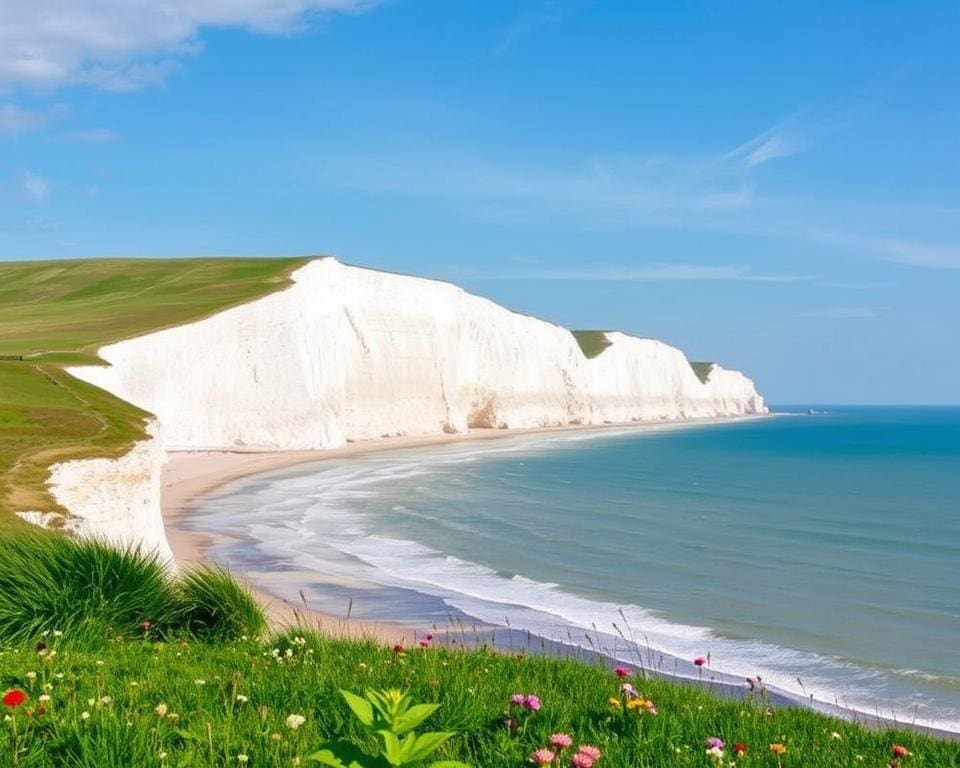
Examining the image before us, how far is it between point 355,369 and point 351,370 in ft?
2.05

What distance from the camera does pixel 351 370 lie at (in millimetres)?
81375

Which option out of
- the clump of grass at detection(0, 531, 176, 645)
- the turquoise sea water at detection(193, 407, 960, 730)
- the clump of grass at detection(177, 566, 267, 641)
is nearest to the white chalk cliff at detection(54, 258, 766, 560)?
the turquoise sea water at detection(193, 407, 960, 730)

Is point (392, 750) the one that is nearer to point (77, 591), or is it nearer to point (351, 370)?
point (77, 591)

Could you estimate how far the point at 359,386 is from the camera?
83250 millimetres

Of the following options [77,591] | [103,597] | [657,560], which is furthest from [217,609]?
[657,560]

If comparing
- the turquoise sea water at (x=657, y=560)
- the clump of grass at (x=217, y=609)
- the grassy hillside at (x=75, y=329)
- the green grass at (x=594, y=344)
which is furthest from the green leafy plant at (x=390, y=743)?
the green grass at (x=594, y=344)

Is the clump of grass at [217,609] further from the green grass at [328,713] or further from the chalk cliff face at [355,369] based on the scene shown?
the chalk cliff face at [355,369]

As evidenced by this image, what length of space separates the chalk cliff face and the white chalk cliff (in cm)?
11

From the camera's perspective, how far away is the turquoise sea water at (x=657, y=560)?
16.7 metres

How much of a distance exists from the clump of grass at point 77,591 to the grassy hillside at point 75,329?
6.73m

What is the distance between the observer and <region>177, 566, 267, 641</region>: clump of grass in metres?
8.52

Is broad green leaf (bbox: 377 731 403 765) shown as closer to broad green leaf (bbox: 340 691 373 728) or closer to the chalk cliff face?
broad green leaf (bbox: 340 691 373 728)

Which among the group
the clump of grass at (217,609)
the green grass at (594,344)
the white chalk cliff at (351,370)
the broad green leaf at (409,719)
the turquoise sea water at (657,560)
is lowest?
the turquoise sea water at (657,560)

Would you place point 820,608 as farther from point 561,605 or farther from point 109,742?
point 109,742
